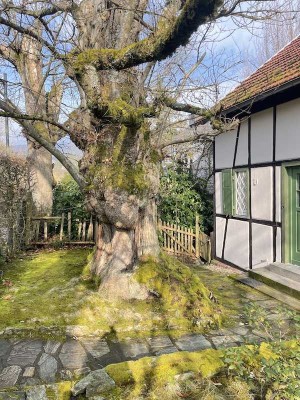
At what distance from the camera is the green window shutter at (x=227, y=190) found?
29.7ft

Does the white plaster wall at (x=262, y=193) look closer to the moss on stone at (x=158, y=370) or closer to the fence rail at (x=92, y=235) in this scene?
the fence rail at (x=92, y=235)

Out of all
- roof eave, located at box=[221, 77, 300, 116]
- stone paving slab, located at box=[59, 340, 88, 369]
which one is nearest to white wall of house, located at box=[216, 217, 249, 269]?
roof eave, located at box=[221, 77, 300, 116]

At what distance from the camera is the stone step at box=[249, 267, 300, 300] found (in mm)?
6108

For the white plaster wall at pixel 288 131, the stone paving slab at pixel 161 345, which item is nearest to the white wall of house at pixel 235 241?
the white plaster wall at pixel 288 131

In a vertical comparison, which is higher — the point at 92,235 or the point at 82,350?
the point at 92,235

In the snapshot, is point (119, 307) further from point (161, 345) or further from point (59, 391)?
point (59, 391)

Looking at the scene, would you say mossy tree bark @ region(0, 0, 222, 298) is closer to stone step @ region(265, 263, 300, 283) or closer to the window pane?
stone step @ region(265, 263, 300, 283)

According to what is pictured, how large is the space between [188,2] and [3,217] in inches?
285

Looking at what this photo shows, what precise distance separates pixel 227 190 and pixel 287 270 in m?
3.04

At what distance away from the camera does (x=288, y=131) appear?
6844mm

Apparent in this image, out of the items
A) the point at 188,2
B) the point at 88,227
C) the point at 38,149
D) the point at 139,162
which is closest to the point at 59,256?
the point at 88,227

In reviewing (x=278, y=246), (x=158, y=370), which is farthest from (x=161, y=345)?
(x=278, y=246)

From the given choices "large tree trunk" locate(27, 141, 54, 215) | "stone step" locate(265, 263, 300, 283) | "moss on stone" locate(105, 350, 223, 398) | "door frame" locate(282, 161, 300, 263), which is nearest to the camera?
"moss on stone" locate(105, 350, 223, 398)

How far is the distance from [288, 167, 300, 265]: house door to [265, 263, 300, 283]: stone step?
182 millimetres
